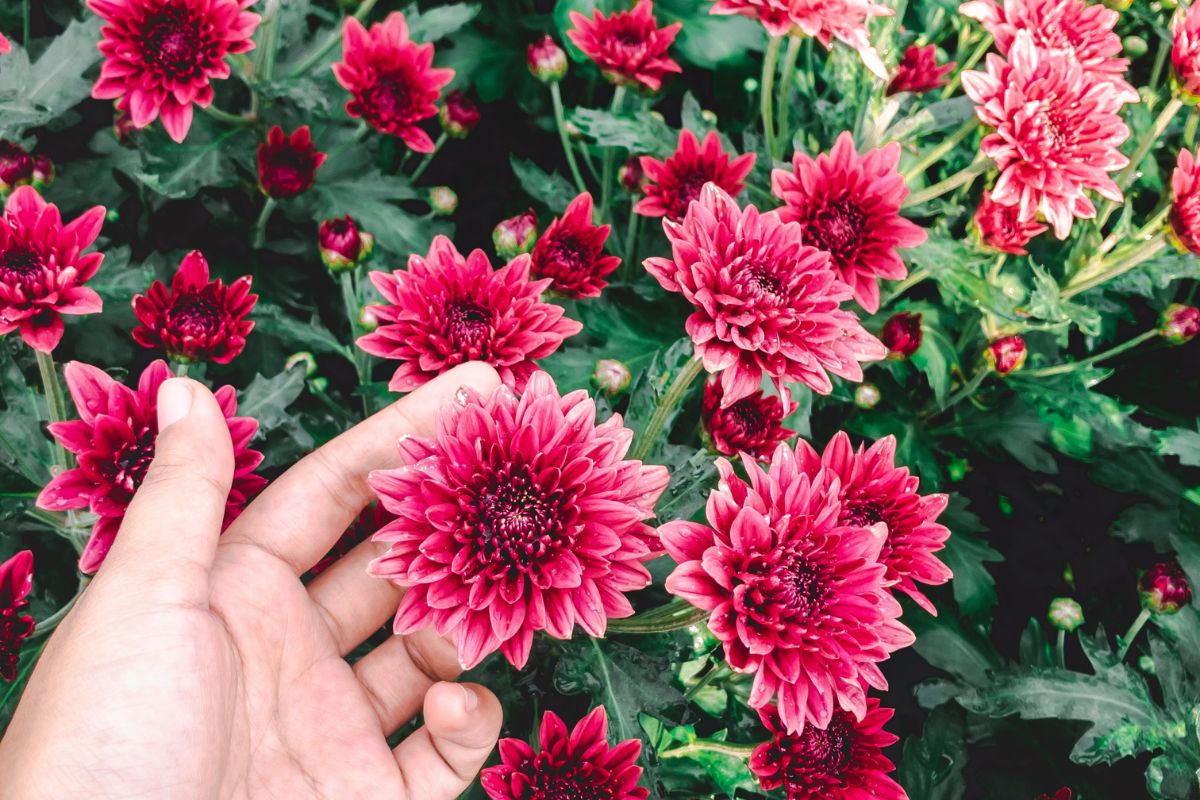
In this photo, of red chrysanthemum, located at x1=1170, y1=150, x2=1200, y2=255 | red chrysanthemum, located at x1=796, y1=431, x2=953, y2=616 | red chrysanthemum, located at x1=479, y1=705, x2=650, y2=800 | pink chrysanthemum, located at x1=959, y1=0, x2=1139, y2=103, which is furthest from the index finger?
red chrysanthemum, located at x1=1170, y1=150, x2=1200, y2=255

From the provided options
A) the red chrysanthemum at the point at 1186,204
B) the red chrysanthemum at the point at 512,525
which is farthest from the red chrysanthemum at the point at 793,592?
the red chrysanthemum at the point at 1186,204

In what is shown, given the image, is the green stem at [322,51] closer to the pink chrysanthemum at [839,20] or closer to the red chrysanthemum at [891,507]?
the pink chrysanthemum at [839,20]

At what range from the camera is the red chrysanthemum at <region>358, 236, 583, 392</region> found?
1186mm

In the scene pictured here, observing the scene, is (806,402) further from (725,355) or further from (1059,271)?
(1059,271)

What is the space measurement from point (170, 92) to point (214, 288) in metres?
0.39

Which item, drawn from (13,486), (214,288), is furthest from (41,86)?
(13,486)

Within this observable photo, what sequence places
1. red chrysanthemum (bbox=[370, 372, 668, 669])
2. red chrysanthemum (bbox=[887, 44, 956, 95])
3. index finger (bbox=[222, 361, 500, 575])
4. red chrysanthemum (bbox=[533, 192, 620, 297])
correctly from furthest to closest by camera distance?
red chrysanthemum (bbox=[887, 44, 956, 95])
red chrysanthemum (bbox=[533, 192, 620, 297])
index finger (bbox=[222, 361, 500, 575])
red chrysanthemum (bbox=[370, 372, 668, 669])

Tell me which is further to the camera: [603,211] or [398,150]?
[398,150]

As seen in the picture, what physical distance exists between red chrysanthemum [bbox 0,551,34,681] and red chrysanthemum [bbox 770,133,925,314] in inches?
50.9

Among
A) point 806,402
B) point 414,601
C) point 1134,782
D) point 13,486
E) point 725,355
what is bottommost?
point 1134,782

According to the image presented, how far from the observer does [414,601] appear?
0.96 metres

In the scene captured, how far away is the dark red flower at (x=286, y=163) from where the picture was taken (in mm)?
1614

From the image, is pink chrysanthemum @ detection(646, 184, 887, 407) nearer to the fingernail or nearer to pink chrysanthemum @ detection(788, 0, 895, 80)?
pink chrysanthemum @ detection(788, 0, 895, 80)

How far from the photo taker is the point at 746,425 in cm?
133
